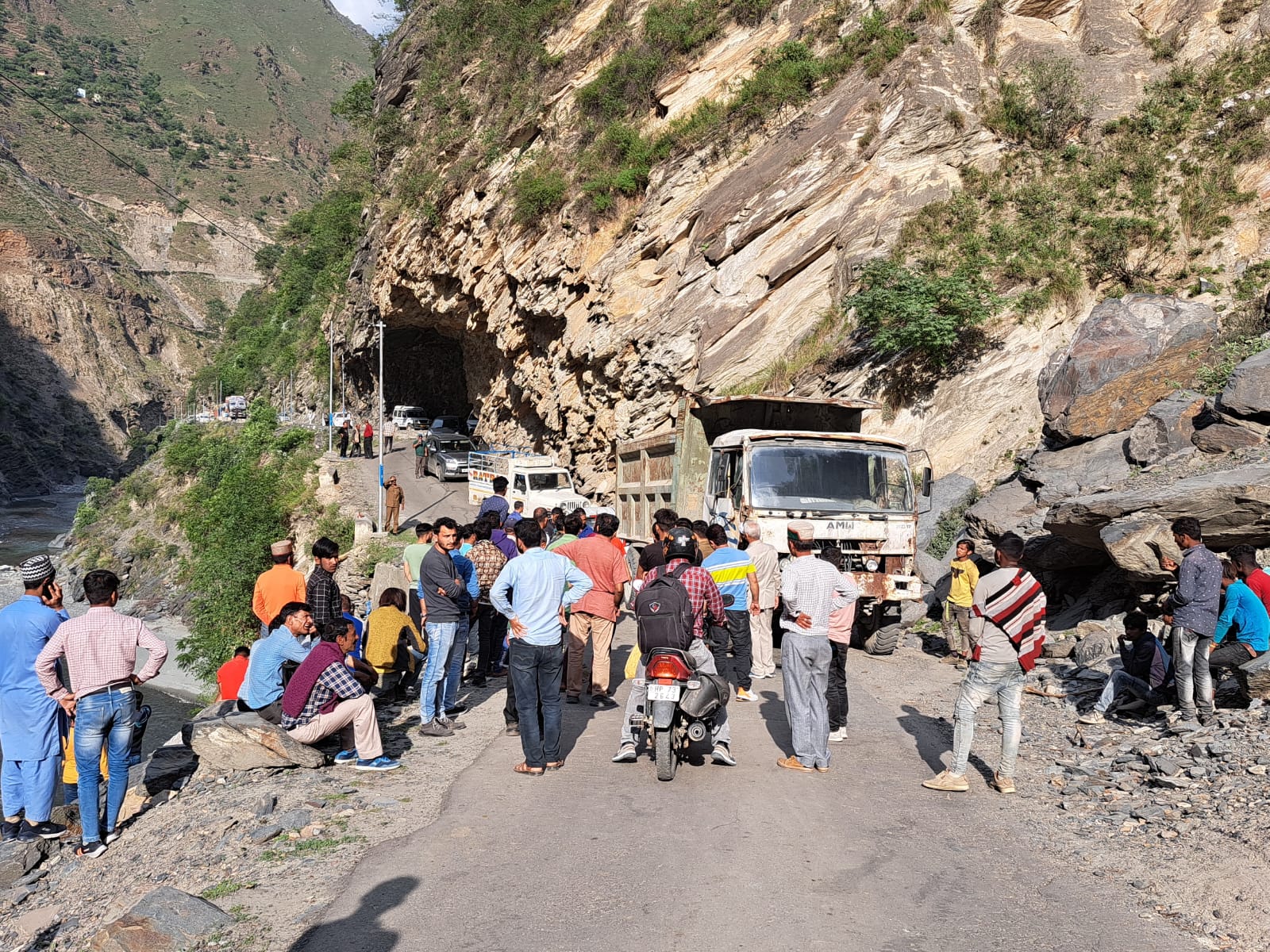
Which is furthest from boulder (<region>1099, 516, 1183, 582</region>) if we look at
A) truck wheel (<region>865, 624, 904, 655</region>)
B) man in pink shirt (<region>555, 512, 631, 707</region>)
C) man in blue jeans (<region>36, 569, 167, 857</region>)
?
man in blue jeans (<region>36, 569, 167, 857</region>)

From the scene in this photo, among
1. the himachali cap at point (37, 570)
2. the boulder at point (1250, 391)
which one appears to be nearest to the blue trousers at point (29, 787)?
the himachali cap at point (37, 570)

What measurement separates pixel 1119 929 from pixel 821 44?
26891 mm

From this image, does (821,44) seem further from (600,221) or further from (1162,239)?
(1162,239)

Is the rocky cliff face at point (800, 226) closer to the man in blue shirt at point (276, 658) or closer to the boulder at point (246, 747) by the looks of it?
the man in blue shirt at point (276, 658)

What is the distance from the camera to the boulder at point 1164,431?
12242 millimetres

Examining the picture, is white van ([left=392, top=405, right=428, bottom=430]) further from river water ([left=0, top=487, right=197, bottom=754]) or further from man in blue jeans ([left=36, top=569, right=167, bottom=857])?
man in blue jeans ([left=36, top=569, right=167, bottom=857])

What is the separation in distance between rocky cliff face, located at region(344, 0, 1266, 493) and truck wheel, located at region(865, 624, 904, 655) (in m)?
6.68

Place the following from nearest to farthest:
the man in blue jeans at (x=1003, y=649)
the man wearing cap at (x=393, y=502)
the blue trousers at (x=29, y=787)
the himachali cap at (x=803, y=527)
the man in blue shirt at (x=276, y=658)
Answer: the man in blue jeans at (x=1003, y=649) < the blue trousers at (x=29, y=787) < the man in blue shirt at (x=276, y=658) < the himachali cap at (x=803, y=527) < the man wearing cap at (x=393, y=502)

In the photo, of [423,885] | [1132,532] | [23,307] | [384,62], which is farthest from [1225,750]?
[23,307]

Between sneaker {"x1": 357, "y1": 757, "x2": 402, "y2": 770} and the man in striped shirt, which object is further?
the man in striped shirt

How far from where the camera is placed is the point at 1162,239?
62.0ft

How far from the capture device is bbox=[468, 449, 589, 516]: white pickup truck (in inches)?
1010

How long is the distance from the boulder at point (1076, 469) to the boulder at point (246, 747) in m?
10.4

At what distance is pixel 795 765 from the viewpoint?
704cm
